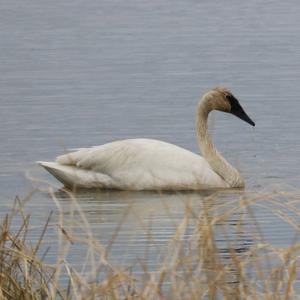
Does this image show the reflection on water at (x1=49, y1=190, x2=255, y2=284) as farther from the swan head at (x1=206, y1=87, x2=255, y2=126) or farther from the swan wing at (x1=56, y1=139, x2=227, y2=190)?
the swan head at (x1=206, y1=87, x2=255, y2=126)

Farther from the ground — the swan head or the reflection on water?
the swan head

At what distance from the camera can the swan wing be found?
12117 mm

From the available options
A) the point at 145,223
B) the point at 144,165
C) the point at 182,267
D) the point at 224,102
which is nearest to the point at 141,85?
the point at 224,102

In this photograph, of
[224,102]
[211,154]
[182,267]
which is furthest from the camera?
[224,102]

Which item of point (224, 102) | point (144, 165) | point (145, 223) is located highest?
point (224, 102)

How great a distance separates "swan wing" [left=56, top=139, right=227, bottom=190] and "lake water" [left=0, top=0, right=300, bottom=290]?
198mm

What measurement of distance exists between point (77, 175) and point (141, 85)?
181 inches

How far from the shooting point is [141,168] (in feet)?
40.2

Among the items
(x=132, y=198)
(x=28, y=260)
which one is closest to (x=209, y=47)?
A: (x=132, y=198)

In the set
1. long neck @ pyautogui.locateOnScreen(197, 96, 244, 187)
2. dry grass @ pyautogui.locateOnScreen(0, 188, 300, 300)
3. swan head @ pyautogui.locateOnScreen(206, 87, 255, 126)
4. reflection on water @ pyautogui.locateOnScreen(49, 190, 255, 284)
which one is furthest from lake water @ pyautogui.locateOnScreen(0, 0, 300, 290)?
dry grass @ pyautogui.locateOnScreen(0, 188, 300, 300)

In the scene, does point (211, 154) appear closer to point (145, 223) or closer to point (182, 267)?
point (145, 223)

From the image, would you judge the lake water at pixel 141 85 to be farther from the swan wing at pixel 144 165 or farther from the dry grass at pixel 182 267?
the dry grass at pixel 182 267

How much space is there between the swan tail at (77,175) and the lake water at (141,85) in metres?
0.19

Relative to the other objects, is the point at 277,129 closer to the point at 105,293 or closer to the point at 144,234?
the point at 144,234
